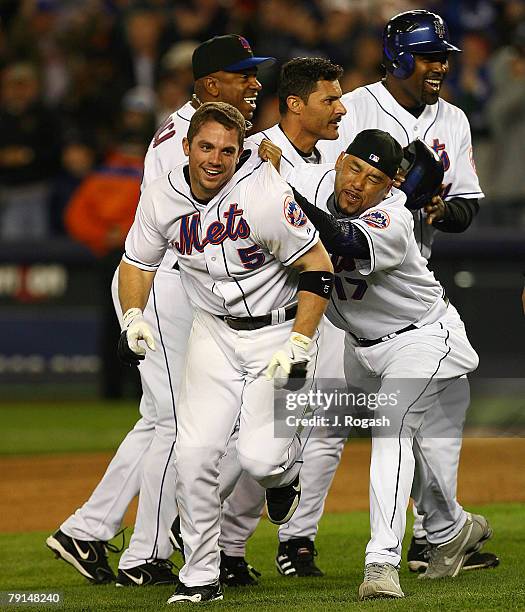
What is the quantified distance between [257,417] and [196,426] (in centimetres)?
24

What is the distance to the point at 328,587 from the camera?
5.30 meters

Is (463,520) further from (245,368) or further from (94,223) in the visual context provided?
(94,223)

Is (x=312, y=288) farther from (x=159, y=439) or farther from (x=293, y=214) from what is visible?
(x=159, y=439)

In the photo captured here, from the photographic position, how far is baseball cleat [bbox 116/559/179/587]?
555 centimetres

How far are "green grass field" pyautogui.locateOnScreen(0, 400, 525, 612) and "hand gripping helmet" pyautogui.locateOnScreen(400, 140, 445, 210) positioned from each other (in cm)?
162

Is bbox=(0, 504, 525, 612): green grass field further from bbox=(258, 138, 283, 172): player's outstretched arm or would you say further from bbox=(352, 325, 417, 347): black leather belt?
bbox=(258, 138, 283, 172): player's outstretched arm

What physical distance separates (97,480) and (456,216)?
12.7 feet

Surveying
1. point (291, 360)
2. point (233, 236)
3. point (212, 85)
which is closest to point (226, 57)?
point (212, 85)

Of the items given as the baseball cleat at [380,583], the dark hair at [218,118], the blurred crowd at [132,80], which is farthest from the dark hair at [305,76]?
the blurred crowd at [132,80]

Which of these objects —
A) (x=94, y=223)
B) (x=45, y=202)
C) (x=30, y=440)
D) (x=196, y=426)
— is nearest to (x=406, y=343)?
(x=196, y=426)

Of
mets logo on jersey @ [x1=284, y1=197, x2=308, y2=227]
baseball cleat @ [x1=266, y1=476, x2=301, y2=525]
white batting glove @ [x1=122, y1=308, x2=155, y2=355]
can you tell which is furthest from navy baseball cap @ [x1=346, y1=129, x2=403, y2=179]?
baseball cleat @ [x1=266, y1=476, x2=301, y2=525]

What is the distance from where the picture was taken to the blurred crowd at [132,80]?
1173 centimetres

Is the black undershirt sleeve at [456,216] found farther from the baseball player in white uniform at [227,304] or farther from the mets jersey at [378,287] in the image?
the baseball player in white uniform at [227,304]

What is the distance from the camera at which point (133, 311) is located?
17.0 ft
